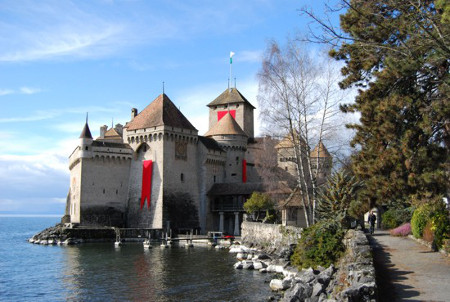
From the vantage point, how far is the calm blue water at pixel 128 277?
656 inches

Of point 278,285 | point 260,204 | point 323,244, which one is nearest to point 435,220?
point 323,244

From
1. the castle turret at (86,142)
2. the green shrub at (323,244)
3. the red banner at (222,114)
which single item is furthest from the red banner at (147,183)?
the green shrub at (323,244)

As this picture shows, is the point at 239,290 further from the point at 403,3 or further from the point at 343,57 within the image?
the point at 403,3

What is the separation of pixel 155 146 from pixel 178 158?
8.14 ft

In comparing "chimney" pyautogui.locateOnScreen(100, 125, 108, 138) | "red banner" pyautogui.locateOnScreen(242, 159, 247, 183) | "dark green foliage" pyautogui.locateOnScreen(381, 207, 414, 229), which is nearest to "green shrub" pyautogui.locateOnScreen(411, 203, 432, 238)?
"dark green foliage" pyautogui.locateOnScreen(381, 207, 414, 229)

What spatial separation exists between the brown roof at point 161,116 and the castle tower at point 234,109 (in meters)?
10.1

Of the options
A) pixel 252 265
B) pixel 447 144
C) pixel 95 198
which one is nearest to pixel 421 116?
pixel 447 144

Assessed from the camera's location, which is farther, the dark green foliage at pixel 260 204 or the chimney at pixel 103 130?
the chimney at pixel 103 130

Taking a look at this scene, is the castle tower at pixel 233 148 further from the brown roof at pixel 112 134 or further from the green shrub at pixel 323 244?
the green shrub at pixel 323 244

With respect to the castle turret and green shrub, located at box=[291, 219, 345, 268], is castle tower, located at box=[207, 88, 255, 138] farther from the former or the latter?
green shrub, located at box=[291, 219, 345, 268]

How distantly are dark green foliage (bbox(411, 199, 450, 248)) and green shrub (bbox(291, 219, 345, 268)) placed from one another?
299 cm

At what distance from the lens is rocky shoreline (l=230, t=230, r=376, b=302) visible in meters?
8.27

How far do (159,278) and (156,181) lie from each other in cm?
2294

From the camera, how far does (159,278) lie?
20.1m
